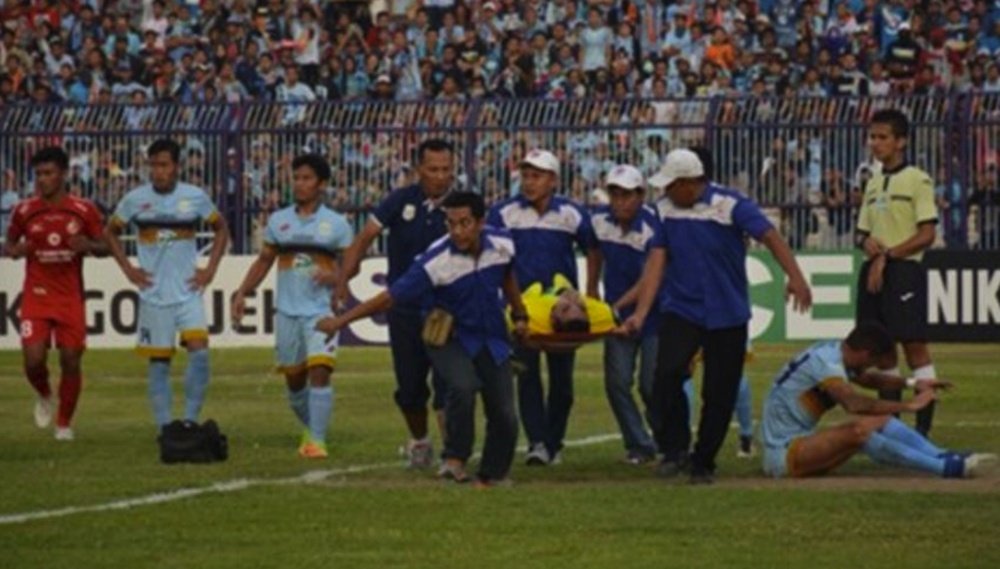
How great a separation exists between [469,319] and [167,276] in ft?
13.6

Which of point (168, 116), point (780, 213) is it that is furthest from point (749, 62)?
point (168, 116)

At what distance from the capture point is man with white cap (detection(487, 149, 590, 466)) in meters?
20.0

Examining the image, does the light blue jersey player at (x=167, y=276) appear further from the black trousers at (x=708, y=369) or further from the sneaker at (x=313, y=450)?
the black trousers at (x=708, y=369)

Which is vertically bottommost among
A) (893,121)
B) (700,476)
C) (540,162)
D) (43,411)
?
(43,411)

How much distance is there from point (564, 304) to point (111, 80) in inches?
962

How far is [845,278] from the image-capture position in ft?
117

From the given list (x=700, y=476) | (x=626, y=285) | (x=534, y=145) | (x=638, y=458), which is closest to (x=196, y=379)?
(x=626, y=285)

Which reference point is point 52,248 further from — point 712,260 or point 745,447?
point 712,260

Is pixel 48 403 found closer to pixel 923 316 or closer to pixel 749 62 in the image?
pixel 923 316

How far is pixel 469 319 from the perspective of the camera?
723 inches

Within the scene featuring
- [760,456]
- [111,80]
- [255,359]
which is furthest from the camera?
[111,80]

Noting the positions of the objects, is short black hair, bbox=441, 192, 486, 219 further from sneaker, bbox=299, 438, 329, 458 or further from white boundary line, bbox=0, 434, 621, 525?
sneaker, bbox=299, 438, 329, 458

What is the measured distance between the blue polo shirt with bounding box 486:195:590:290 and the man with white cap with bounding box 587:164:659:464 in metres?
0.31

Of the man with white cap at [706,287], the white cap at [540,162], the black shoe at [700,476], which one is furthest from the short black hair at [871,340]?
the white cap at [540,162]
